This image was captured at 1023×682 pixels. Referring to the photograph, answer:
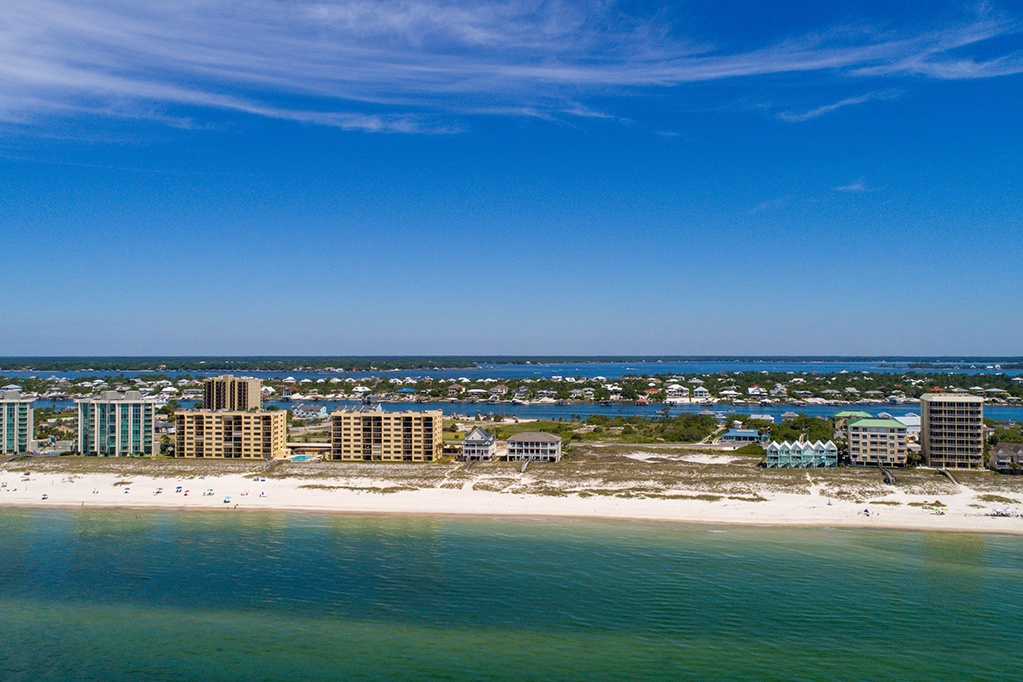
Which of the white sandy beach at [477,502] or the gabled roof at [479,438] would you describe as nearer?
the white sandy beach at [477,502]

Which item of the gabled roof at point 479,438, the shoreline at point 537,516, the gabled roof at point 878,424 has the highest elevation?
the gabled roof at point 878,424

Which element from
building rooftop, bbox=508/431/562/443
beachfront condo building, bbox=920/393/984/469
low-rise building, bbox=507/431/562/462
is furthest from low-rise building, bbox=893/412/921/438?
building rooftop, bbox=508/431/562/443

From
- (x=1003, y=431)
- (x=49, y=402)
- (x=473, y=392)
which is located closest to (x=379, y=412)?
(x=1003, y=431)

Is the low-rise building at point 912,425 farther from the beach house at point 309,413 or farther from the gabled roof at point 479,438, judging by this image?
the beach house at point 309,413

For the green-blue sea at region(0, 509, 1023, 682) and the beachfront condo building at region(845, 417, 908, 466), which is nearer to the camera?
the green-blue sea at region(0, 509, 1023, 682)

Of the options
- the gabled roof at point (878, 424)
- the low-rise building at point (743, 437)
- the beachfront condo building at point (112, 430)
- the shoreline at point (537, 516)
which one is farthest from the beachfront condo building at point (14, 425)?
the gabled roof at point (878, 424)

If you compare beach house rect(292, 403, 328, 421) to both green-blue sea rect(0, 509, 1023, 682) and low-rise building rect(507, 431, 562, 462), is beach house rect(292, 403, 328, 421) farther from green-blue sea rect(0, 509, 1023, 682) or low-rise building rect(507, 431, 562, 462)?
green-blue sea rect(0, 509, 1023, 682)

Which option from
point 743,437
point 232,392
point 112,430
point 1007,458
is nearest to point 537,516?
point 743,437
